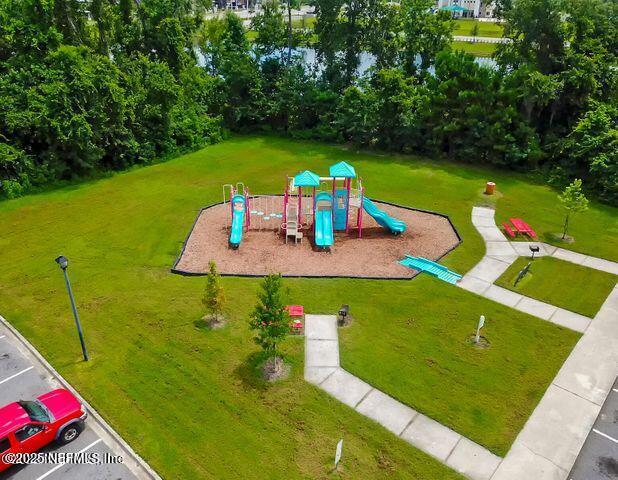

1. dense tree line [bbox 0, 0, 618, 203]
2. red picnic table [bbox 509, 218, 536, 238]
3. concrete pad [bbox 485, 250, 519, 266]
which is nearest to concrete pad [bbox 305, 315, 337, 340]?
concrete pad [bbox 485, 250, 519, 266]

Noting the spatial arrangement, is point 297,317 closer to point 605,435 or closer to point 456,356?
point 456,356

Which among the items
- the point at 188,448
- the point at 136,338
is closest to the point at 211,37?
the point at 136,338

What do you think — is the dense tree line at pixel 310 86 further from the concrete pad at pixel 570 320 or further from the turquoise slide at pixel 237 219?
the concrete pad at pixel 570 320

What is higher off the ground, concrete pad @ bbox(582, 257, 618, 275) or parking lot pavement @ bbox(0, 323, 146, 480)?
concrete pad @ bbox(582, 257, 618, 275)

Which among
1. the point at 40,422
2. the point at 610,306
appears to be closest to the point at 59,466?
the point at 40,422

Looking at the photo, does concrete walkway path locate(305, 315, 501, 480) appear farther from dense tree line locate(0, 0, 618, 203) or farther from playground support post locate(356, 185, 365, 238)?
dense tree line locate(0, 0, 618, 203)
